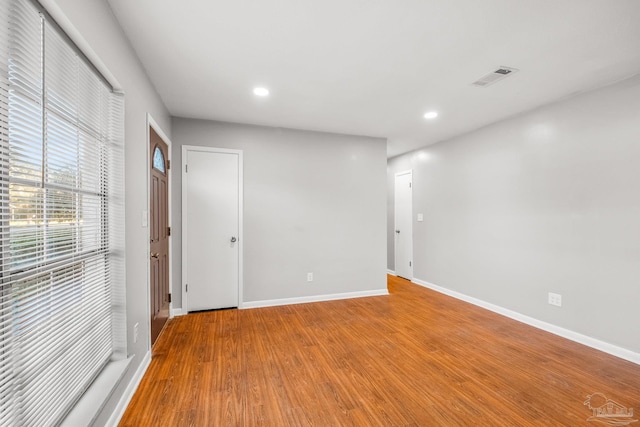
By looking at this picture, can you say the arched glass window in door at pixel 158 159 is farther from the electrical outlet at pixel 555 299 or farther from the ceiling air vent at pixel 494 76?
the electrical outlet at pixel 555 299

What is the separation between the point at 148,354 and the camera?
244 cm

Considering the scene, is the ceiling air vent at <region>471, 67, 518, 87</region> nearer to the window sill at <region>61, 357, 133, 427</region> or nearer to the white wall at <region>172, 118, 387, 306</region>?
the white wall at <region>172, 118, 387, 306</region>

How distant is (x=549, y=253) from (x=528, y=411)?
197cm

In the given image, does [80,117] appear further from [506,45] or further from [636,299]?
[636,299]

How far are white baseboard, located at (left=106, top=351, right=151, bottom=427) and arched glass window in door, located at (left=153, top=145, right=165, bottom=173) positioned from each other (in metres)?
1.78

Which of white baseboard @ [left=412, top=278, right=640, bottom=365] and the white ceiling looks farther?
white baseboard @ [left=412, top=278, right=640, bottom=365]

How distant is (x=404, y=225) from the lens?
5621 millimetres

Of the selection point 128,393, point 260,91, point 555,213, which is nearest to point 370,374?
point 128,393

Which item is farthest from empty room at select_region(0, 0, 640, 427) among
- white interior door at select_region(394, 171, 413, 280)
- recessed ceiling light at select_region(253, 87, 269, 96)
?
white interior door at select_region(394, 171, 413, 280)

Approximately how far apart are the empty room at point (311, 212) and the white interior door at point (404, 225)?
27.5 inches

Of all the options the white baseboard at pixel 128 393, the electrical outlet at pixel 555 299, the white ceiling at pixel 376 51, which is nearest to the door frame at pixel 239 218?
the white ceiling at pixel 376 51

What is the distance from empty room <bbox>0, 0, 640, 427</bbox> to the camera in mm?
1329

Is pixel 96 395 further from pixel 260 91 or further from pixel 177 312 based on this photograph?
pixel 260 91

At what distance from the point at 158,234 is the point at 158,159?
2.61 feet
